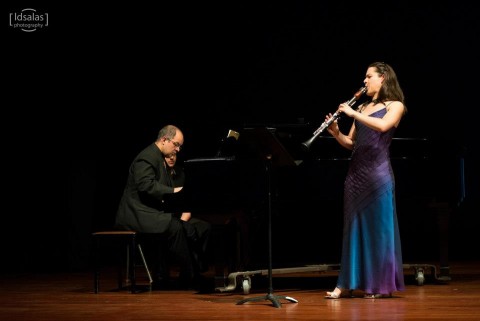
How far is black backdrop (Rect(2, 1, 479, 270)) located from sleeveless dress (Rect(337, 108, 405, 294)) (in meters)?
2.60

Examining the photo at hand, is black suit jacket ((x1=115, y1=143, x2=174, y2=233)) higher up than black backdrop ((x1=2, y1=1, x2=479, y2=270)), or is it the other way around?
black backdrop ((x1=2, y1=1, x2=479, y2=270))

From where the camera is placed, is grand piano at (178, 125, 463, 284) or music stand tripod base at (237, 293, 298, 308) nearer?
music stand tripod base at (237, 293, 298, 308)

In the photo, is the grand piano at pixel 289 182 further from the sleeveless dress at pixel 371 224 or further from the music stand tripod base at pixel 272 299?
the music stand tripod base at pixel 272 299

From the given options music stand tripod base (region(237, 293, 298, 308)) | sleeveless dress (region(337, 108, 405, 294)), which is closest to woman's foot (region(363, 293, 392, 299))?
sleeveless dress (region(337, 108, 405, 294))

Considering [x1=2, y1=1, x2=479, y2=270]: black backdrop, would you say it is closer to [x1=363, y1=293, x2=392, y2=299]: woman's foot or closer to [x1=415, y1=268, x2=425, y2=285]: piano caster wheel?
[x1=415, y1=268, x2=425, y2=285]: piano caster wheel

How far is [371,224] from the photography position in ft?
16.4

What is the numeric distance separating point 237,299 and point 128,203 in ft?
4.09

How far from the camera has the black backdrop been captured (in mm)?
7578

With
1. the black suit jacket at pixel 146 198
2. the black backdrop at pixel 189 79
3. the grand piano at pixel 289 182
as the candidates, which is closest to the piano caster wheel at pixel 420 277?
the grand piano at pixel 289 182

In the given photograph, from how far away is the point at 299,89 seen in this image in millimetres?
7695

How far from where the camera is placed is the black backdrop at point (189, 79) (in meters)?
7.58

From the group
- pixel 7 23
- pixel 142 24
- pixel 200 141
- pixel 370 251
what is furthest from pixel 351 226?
pixel 7 23

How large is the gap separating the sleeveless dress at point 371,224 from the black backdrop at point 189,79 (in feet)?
8.52

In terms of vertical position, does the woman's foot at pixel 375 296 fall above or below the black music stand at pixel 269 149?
below
